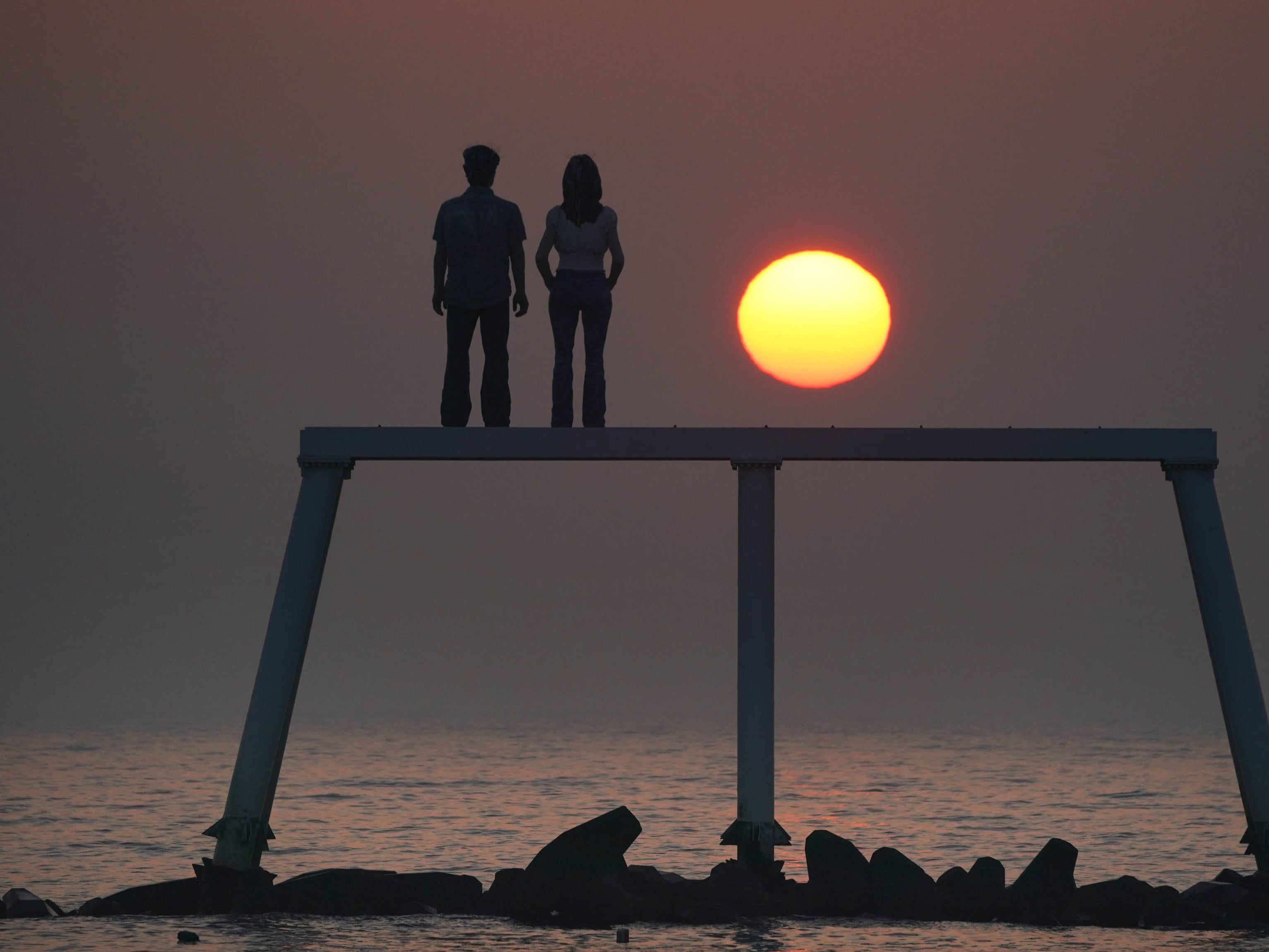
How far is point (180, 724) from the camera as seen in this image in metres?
142

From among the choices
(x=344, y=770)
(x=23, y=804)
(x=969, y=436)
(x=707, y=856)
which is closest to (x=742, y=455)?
(x=969, y=436)

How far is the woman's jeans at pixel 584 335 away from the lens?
62.5 feet

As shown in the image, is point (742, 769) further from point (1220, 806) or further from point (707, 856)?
point (1220, 806)

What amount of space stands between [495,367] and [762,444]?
3.01m

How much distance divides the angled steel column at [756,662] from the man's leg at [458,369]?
3046mm

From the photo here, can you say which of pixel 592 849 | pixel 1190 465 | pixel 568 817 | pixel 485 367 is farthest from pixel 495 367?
pixel 568 817

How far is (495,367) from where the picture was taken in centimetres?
1941

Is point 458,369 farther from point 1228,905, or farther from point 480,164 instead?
point 1228,905

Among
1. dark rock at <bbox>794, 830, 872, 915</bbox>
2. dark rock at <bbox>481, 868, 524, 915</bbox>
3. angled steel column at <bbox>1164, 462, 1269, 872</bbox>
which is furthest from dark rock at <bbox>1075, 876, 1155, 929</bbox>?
dark rock at <bbox>481, 868, 524, 915</bbox>

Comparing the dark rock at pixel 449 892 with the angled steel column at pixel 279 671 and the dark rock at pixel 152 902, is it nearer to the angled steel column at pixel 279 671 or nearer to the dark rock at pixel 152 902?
the angled steel column at pixel 279 671

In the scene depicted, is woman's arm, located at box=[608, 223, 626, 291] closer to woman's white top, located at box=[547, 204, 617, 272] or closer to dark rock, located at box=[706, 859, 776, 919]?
woman's white top, located at box=[547, 204, 617, 272]

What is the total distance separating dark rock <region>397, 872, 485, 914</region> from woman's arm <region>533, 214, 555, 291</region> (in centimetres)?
670

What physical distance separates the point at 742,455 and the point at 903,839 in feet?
88.9

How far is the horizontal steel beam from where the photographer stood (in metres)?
19.2
